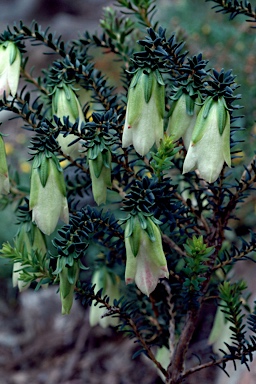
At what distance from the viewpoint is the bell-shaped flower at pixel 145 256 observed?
0.77 meters

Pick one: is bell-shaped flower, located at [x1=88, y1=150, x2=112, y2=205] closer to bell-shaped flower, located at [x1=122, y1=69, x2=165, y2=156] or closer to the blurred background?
bell-shaped flower, located at [x1=122, y1=69, x2=165, y2=156]

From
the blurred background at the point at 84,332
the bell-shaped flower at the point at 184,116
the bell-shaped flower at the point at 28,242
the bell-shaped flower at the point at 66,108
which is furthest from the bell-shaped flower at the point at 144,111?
the blurred background at the point at 84,332

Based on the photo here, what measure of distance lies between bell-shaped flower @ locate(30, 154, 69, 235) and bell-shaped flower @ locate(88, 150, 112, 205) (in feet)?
0.17

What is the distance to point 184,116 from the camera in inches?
32.6

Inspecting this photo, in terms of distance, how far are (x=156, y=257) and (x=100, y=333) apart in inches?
55.3

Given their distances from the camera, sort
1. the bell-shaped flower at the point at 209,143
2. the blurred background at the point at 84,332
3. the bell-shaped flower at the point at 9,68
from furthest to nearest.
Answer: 1. the blurred background at the point at 84,332
2. the bell-shaped flower at the point at 9,68
3. the bell-shaped flower at the point at 209,143

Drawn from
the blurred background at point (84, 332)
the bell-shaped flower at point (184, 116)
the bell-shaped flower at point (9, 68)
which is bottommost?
the blurred background at point (84, 332)

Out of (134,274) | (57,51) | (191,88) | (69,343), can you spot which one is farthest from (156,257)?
(69,343)

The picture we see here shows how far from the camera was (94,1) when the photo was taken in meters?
6.33

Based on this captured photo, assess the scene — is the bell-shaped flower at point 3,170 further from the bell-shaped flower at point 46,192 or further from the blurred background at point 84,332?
the blurred background at point 84,332

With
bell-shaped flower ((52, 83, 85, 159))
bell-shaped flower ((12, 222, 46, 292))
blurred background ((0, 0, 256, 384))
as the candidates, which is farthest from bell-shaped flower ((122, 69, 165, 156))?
blurred background ((0, 0, 256, 384))

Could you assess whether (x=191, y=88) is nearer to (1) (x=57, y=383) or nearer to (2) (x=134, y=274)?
(2) (x=134, y=274)

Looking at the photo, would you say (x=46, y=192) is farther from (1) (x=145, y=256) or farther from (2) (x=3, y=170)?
(1) (x=145, y=256)

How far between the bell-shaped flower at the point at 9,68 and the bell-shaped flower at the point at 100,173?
19 centimetres
